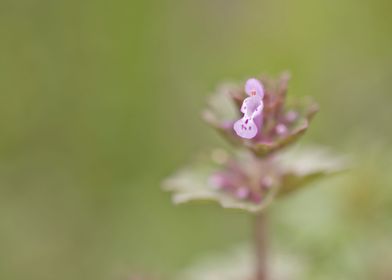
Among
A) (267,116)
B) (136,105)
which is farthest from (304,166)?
(136,105)

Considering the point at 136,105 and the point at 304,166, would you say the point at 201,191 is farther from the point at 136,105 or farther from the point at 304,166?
the point at 136,105

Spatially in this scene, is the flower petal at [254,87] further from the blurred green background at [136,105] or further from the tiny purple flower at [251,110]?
the blurred green background at [136,105]

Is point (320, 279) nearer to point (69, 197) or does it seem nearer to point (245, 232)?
point (245, 232)

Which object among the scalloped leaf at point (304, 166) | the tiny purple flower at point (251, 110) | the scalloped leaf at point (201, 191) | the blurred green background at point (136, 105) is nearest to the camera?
the tiny purple flower at point (251, 110)

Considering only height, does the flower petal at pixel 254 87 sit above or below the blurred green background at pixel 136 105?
below

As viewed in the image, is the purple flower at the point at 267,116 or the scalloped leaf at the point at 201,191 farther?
the scalloped leaf at the point at 201,191

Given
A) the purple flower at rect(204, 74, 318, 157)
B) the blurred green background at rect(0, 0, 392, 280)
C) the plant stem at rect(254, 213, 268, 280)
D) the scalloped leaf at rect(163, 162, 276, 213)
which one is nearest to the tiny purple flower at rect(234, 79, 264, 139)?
the purple flower at rect(204, 74, 318, 157)

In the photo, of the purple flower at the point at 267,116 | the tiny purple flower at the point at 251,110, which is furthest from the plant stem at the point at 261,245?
the tiny purple flower at the point at 251,110

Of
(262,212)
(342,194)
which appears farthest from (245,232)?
(262,212)
